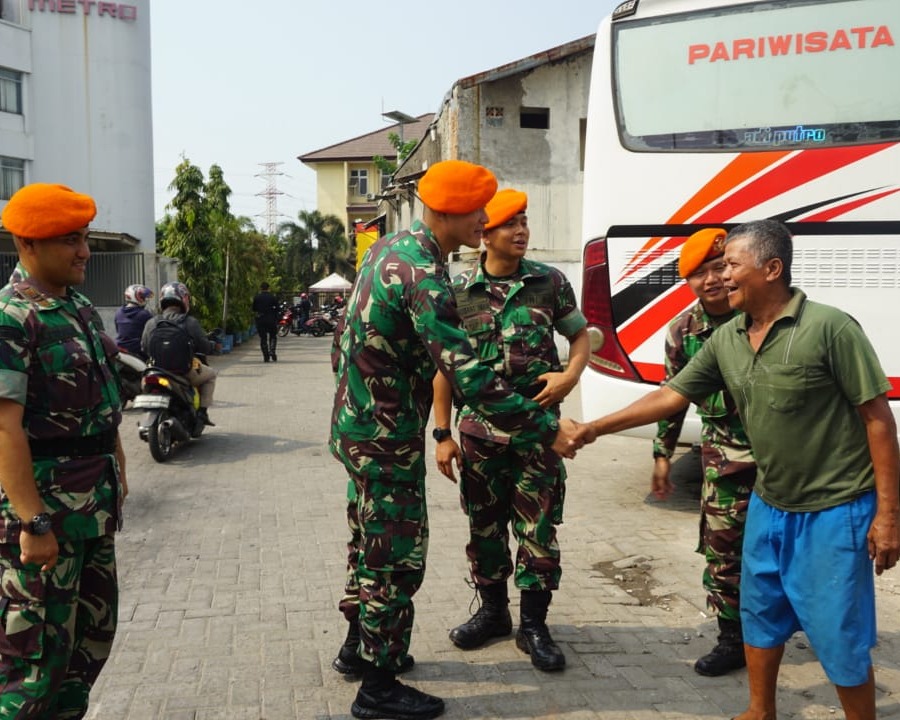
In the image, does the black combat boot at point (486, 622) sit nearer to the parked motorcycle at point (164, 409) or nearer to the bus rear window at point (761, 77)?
the bus rear window at point (761, 77)

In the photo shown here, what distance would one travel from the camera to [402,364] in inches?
131

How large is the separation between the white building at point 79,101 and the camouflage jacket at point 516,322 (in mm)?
25440

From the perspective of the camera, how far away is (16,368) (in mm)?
2641

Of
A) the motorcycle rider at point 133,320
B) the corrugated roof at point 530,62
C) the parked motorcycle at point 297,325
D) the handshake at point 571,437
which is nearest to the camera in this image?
the handshake at point 571,437

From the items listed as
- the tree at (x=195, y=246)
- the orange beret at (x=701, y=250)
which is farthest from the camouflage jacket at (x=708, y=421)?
the tree at (x=195, y=246)

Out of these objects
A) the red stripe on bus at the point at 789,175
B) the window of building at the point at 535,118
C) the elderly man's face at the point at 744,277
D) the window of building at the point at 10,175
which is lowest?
the elderly man's face at the point at 744,277

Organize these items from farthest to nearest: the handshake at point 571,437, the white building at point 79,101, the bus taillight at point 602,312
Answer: the white building at point 79,101 < the bus taillight at point 602,312 < the handshake at point 571,437

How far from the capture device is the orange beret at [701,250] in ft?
13.1

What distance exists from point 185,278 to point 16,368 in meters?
23.8

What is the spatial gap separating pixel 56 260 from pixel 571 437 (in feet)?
6.22

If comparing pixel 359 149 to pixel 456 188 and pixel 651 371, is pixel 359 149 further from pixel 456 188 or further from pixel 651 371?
pixel 456 188

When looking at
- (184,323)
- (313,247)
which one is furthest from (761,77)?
(313,247)

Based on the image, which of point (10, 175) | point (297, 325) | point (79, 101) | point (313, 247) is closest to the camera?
point (10, 175)

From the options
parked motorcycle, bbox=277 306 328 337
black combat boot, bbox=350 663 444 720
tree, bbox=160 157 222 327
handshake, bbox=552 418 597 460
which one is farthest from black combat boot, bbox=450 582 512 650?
parked motorcycle, bbox=277 306 328 337
